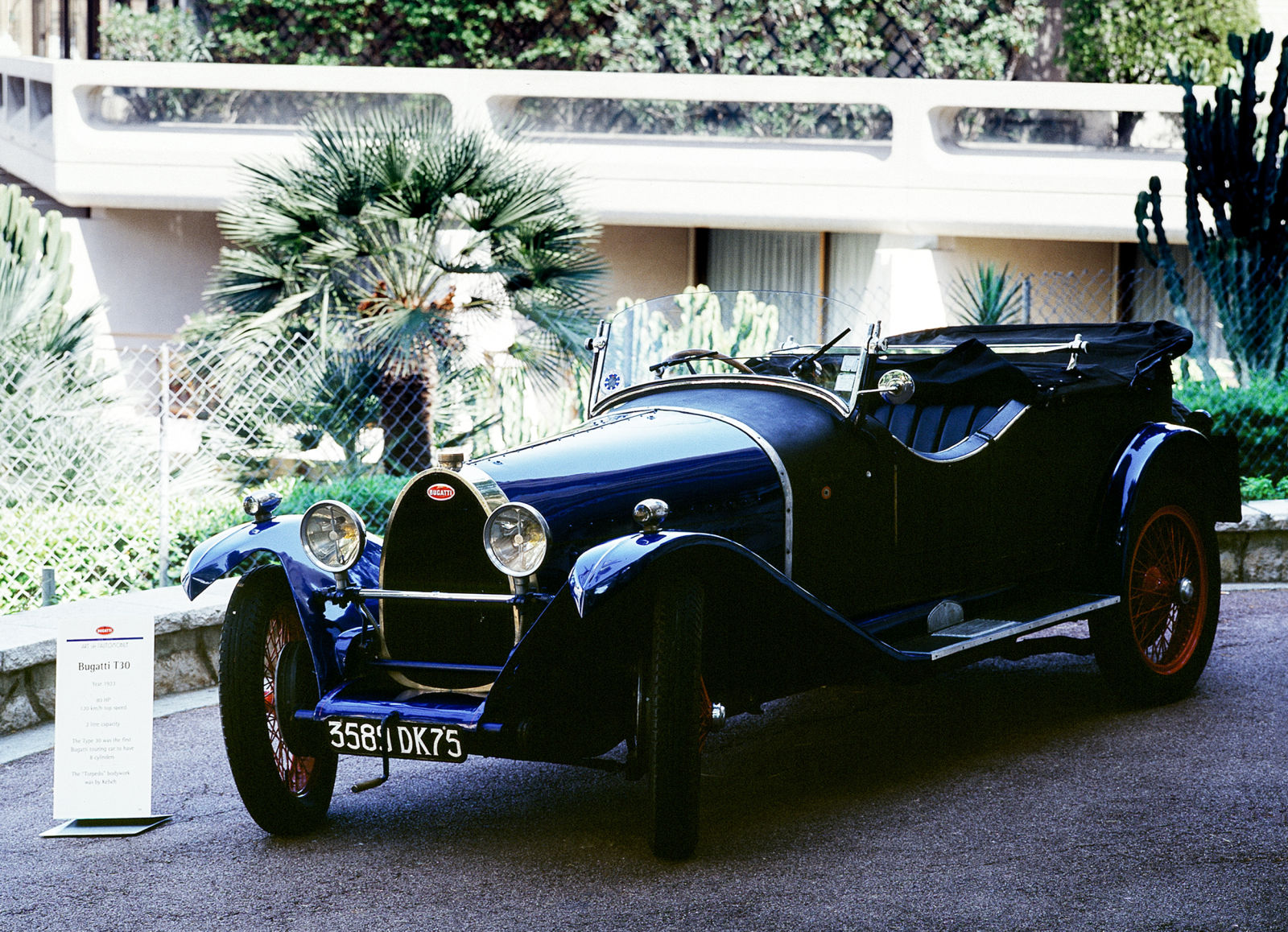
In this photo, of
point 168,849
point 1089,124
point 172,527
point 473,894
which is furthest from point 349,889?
point 1089,124

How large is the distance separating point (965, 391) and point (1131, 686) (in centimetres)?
134

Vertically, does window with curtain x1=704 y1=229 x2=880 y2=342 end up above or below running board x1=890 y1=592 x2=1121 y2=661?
above

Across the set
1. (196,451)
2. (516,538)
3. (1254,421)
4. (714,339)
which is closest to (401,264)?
(196,451)

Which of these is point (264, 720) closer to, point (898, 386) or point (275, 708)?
point (275, 708)

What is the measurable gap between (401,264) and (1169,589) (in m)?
4.70

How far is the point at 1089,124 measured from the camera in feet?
46.2

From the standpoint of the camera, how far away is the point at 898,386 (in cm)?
484

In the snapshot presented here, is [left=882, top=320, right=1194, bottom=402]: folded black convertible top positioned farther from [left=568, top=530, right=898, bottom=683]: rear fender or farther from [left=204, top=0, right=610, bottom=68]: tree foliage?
[left=204, top=0, right=610, bottom=68]: tree foliage

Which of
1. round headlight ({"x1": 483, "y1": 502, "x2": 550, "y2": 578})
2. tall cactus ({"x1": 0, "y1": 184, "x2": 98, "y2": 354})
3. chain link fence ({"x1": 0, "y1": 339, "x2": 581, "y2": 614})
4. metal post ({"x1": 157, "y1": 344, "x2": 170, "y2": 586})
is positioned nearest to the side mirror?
round headlight ({"x1": 483, "y1": 502, "x2": 550, "y2": 578})

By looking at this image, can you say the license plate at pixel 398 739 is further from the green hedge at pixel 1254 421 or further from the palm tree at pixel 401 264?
the green hedge at pixel 1254 421

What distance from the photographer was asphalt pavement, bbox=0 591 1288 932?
12.5ft

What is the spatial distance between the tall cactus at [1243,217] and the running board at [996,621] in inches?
230

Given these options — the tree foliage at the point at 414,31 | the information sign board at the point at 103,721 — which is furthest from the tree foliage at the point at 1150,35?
the information sign board at the point at 103,721

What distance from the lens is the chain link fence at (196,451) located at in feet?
23.5
